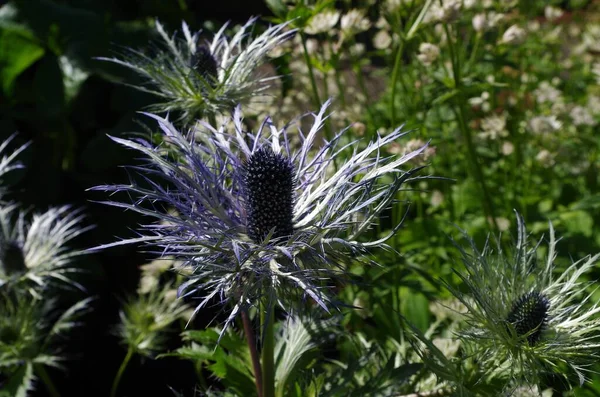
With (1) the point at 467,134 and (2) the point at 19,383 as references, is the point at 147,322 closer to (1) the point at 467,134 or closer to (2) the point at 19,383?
(2) the point at 19,383

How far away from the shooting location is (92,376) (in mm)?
1738

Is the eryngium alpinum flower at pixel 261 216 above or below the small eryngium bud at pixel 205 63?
below

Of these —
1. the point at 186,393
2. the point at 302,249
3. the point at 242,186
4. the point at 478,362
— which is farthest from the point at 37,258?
the point at 478,362

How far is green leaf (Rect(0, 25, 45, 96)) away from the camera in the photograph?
1.98 metres

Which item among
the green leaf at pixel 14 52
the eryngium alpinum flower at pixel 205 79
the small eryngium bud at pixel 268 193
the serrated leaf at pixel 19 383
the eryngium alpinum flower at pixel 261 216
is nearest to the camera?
the eryngium alpinum flower at pixel 261 216

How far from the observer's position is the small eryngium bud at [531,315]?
0.89 meters

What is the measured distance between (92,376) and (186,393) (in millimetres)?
325

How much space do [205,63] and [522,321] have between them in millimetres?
700

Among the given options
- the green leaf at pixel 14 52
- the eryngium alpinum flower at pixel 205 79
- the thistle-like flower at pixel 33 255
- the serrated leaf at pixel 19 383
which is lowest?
the serrated leaf at pixel 19 383

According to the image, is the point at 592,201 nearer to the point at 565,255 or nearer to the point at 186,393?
the point at 565,255

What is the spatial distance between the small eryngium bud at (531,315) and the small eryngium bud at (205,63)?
0.64 metres

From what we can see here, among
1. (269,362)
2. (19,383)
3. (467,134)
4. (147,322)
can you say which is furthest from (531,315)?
(19,383)

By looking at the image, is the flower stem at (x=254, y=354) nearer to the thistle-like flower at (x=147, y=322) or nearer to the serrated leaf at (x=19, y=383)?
the thistle-like flower at (x=147, y=322)

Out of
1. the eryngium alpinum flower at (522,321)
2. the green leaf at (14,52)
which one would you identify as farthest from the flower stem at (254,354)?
the green leaf at (14,52)
